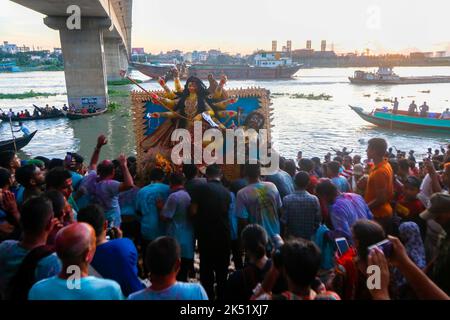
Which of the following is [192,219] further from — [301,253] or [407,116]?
[407,116]

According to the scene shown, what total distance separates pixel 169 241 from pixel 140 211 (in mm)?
2122

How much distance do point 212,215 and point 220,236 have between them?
0.85ft

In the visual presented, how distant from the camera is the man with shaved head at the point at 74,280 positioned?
89.7 inches

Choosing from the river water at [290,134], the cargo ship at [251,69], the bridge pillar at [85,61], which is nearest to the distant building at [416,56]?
the cargo ship at [251,69]

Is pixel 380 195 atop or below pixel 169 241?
below

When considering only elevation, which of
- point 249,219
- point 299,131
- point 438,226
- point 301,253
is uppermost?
point 301,253

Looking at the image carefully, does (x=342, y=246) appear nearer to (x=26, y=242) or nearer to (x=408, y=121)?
(x=26, y=242)

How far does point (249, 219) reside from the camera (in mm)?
4160

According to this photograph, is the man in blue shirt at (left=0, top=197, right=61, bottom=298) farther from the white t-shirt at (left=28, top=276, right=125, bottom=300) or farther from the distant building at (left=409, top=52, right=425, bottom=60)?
the distant building at (left=409, top=52, right=425, bottom=60)

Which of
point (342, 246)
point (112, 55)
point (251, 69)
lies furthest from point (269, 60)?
point (342, 246)

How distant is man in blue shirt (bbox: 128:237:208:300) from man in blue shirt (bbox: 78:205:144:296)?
0.62 metres

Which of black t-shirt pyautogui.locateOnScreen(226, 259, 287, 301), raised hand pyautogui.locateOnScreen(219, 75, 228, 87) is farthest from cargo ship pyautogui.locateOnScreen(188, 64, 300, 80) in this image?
black t-shirt pyautogui.locateOnScreen(226, 259, 287, 301)

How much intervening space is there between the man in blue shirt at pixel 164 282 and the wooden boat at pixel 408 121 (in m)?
22.9

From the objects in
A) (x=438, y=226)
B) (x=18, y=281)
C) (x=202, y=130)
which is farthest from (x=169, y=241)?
(x=202, y=130)
